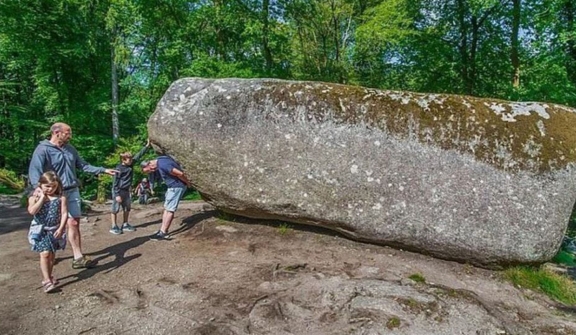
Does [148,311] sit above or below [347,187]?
below

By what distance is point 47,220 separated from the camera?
421cm

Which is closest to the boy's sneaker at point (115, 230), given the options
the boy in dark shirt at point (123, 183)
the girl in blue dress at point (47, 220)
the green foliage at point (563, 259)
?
the boy in dark shirt at point (123, 183)

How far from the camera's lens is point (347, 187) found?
562cm

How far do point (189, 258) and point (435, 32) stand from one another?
1309 centimetres

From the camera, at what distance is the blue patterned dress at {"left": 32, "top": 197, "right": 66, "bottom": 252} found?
415cm

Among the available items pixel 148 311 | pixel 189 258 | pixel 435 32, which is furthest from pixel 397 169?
pixel 435 32

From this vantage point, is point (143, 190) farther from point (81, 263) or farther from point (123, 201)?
point (81, 263)

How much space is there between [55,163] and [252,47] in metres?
9.99

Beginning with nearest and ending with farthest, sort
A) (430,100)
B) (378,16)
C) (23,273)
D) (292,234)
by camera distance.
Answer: (23,273), (430,100), (292,234), (378,16)

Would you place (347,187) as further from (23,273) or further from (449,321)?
(23,273)

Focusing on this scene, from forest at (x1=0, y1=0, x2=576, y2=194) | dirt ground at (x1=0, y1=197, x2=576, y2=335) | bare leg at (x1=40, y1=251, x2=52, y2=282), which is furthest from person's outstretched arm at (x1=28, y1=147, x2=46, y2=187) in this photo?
forest at (x1=0, y1=0, x2=576, y2=194)

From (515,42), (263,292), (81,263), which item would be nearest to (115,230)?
(81,263)

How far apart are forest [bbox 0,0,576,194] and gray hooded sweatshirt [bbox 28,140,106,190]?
7.06 m

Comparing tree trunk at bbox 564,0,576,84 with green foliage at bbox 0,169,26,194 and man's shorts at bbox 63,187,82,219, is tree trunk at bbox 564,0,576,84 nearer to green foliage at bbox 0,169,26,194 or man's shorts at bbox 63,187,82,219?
man's shorts at bbox 63,187,82,219
